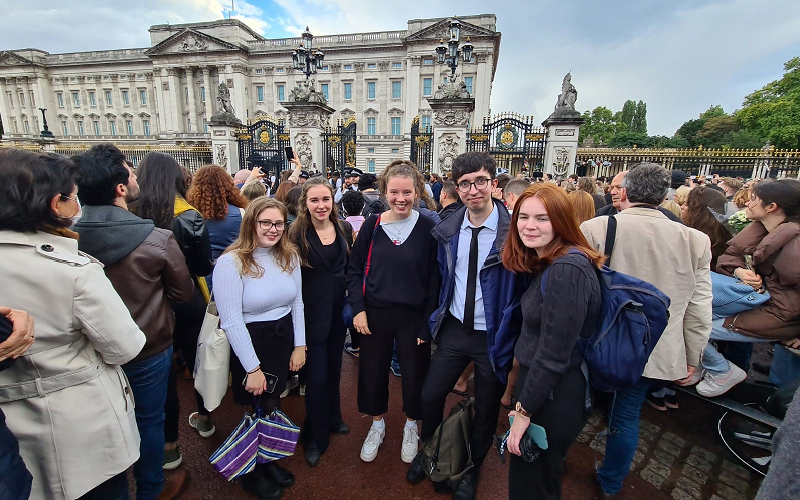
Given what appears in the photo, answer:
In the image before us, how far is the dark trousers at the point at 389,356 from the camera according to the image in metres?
2.83

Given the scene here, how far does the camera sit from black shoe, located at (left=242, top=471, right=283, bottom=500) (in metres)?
2.54

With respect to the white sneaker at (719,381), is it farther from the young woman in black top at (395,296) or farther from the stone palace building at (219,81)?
the stone palace building at (219,81)

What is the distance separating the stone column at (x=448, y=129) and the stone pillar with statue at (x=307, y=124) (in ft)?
13.6

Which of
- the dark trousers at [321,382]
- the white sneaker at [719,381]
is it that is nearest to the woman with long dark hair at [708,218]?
the white sneaker at [719,381]

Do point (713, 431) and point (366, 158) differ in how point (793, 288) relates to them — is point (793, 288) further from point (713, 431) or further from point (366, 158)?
point (366, 158)

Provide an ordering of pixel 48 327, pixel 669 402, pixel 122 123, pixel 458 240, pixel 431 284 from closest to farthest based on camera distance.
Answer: pixel 48 327 → pixel 458 240 → pixel 431 284 → pixel 669 402 → pixel 122 123

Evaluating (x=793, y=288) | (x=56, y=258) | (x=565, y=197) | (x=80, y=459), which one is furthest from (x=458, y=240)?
(x=793, y=288)

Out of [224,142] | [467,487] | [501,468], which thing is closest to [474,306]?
[467,487]

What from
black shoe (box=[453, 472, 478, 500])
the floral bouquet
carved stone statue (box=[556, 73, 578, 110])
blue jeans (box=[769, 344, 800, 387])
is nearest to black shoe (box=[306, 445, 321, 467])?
black shoe (box=[453, 472, 478, 500])

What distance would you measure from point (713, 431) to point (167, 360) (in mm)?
4763

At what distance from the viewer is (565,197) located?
1.95 m

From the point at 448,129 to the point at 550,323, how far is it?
11783mm

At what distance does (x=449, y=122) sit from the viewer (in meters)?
12.5

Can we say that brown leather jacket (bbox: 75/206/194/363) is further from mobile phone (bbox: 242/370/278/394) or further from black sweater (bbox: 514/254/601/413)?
black sweater (bbox: 514/254/601/413)
